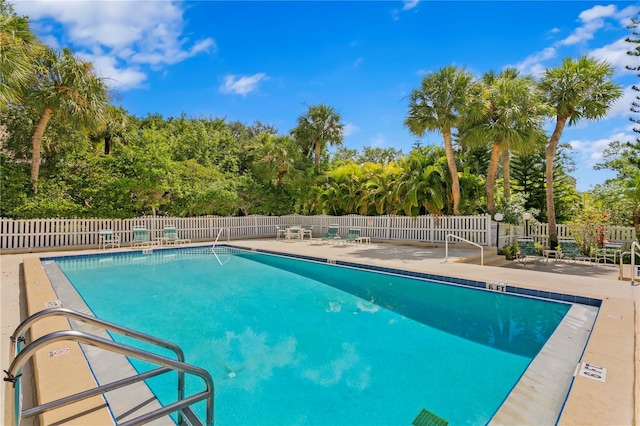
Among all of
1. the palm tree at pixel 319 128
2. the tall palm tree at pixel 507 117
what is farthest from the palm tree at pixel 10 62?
the tall palm tree at pixel 507 117

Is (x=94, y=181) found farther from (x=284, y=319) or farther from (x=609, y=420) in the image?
(x=609, y=420)

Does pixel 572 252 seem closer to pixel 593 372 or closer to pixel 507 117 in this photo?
pixel 507 117

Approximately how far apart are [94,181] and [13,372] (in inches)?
568

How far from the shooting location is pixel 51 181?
1293 centimetres

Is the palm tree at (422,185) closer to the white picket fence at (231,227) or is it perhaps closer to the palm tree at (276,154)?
the white picket fence at (231,227)

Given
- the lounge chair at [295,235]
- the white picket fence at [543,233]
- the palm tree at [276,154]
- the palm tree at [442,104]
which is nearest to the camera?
the white picket fence at [543,233]

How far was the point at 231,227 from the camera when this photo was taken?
1695 centimetres

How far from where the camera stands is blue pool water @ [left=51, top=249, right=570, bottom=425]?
3199mm

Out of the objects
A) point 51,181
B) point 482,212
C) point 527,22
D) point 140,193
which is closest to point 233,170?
point 140,193

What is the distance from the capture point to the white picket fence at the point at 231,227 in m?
12.0

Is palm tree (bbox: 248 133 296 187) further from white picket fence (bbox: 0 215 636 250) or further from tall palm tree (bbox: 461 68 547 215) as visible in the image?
tall palm tree (bbox: 461 68 547 215)

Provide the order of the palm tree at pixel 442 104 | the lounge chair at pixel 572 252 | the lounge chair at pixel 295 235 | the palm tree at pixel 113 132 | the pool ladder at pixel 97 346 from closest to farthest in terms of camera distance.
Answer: the pool ladder at pixel 97 346 → the lounge chair at pixel 572 252 → the palm tree at pixel 442 104 → the lounge chair at pixel 295 235 → the palm tree at pixel 113 132

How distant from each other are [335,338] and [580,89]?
1296 cm

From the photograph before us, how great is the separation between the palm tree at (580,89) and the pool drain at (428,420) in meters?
13.1
